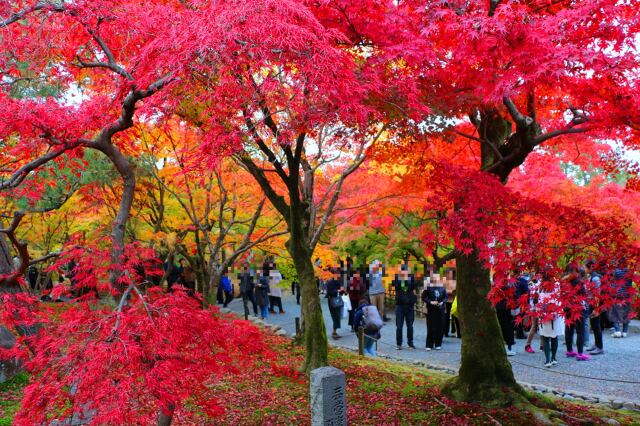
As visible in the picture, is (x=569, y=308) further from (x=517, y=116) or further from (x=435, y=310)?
(x=435, y=310)

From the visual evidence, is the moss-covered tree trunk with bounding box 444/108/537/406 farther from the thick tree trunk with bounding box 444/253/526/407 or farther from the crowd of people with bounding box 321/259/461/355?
the crowd of people with bounding box 321/259/461/355

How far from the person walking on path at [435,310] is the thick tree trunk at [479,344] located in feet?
14.7

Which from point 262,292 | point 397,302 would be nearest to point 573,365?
point 397,302

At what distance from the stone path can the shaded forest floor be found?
1.15 meters

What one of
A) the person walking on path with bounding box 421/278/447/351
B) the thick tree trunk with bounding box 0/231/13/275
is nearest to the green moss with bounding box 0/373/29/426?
the thick tree trunk with bounding box 0/231/13/275

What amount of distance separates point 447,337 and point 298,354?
5.27m

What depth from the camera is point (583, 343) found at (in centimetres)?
1008

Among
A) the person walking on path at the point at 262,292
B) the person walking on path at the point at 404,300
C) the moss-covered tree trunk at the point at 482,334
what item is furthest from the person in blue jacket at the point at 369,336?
the person walking on path at the point at 262,292

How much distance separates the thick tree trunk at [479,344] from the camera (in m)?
6.89

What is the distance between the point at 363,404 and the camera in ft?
23.2

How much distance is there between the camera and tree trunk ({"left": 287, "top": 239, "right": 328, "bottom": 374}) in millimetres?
7883

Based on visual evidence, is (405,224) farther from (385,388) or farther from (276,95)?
(276,95)

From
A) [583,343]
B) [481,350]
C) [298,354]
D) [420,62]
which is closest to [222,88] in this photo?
[420,62]

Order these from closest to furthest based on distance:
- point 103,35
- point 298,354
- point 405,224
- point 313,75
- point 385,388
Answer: point 313,75, point 103,35, point 385,388, point 298,354, point 405,224
